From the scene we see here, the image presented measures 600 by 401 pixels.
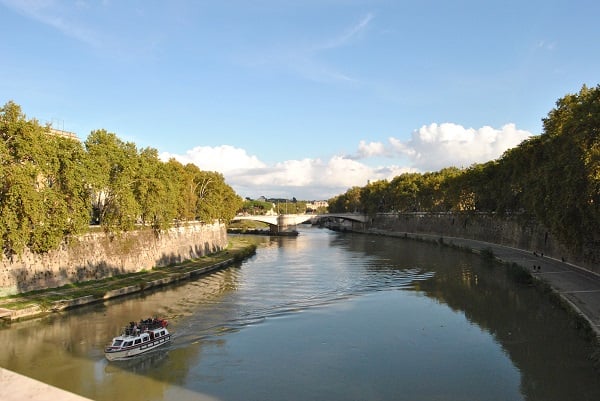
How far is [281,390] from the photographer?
21453 mm

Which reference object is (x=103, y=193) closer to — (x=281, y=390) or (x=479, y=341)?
(x=281, y=390)

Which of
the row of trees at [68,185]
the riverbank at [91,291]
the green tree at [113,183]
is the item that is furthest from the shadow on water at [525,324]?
the green tree at [113,183]

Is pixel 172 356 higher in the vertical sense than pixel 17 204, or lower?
→ lower

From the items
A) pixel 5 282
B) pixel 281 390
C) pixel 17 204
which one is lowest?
pixel 281 390

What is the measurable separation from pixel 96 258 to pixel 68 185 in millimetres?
9166

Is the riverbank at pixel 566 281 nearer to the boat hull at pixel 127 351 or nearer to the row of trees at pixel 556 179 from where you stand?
the row of trees at pixel 556 179

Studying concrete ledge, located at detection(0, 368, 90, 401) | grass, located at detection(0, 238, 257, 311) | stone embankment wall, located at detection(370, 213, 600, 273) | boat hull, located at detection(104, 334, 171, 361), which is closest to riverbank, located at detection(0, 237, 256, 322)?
grass, located at detection(0, 238, 257, 311)

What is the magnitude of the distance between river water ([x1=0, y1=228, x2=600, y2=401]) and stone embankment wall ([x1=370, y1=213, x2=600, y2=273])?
8994mm

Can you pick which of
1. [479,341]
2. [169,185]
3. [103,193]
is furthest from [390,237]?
[479,341]

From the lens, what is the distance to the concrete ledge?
1627 centimetres

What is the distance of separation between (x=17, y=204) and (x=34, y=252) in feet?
18.9

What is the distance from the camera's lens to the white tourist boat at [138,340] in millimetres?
25609

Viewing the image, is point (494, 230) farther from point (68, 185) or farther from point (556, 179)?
point (68, 185)

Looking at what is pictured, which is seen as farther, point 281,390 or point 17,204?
point 17,204
